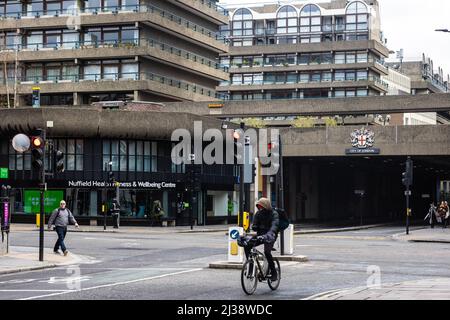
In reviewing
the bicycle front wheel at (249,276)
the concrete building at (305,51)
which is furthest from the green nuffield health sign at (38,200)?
the concrete building at (305,51)

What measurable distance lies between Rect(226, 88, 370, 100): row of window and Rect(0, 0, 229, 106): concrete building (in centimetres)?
3336

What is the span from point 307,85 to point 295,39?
Answer: 8.91 meters

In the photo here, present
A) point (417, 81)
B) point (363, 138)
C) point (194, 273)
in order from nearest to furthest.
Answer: point (194, 273)
point (363, 138)
point (417, 81)

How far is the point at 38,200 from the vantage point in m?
56.6

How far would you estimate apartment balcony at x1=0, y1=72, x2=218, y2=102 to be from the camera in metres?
71.6

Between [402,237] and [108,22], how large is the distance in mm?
39669

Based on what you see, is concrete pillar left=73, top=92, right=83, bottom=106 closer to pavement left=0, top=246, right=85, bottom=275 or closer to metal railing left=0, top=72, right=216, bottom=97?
metal railing left=0, top=72, right=216, bottom=97

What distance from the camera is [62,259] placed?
25625 millimetres

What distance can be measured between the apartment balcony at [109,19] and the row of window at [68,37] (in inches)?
32.7

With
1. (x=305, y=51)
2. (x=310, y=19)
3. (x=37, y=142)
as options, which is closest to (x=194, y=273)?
(x=37, y=142)

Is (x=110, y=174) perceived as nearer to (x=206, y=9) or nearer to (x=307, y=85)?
(x=206, y=9)

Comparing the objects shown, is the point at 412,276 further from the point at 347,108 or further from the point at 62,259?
the point at 347,108

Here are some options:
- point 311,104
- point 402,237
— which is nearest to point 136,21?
point 311,104

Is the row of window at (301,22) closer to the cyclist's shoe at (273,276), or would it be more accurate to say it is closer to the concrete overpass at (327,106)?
the concrete overpass at (327,106)
